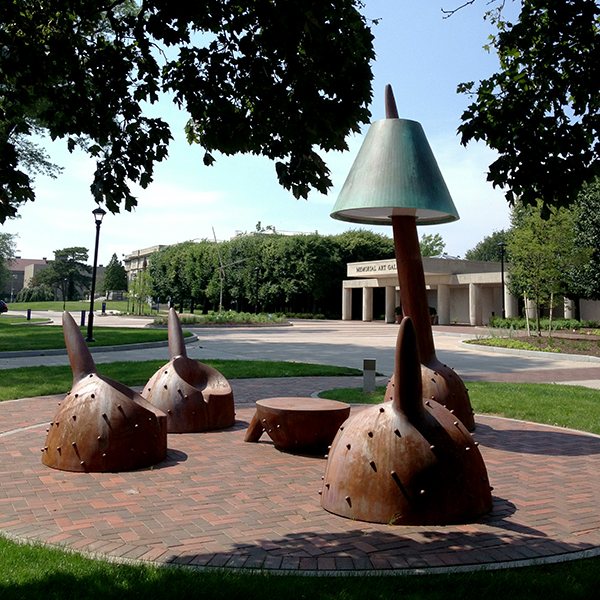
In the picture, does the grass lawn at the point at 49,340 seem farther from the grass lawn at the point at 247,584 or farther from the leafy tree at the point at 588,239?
the leafy tree at the point at 588,239

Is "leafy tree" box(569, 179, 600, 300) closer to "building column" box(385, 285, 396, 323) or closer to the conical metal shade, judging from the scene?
"building column" box(385, 285, 396, 323)

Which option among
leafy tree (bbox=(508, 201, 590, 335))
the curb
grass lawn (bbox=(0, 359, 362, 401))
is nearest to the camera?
grass lawn (bbox=(0, 359, 362, 401))

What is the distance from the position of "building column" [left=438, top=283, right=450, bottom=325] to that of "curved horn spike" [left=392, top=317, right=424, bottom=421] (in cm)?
4452

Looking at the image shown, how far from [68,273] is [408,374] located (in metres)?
117

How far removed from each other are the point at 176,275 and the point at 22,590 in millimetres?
70324

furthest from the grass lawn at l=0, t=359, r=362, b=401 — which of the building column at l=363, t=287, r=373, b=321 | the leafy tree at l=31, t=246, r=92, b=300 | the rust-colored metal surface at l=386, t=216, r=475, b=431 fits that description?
the leafy tree at l=31, t=246, r=92, b=300

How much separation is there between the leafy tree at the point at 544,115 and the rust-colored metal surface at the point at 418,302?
1479 mm

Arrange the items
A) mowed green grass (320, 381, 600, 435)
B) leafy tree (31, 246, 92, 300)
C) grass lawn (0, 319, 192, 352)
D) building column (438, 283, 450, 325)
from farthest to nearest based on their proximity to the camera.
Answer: leafy tree (31, 246, 92, 300), building column (438, 283, 450, 325), grass lawn (0, 319, 192, 352), mowed green grass (320, 381, 600, 435)

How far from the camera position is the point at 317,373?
1508 centimetres

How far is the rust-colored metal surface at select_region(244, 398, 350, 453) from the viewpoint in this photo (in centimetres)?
706

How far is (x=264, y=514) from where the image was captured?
500cm

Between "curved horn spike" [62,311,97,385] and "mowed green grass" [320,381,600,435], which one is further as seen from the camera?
"mowed green grass" [320,381,600,435]

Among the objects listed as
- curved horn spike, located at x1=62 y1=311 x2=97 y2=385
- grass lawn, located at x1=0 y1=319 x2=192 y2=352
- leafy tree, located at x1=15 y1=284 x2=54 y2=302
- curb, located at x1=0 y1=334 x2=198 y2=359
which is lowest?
curb, located at x1=0 y1=334 x2=198 y2=359

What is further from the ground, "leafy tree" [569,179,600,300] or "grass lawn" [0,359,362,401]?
"leafy tree" [569,179,600,300]
